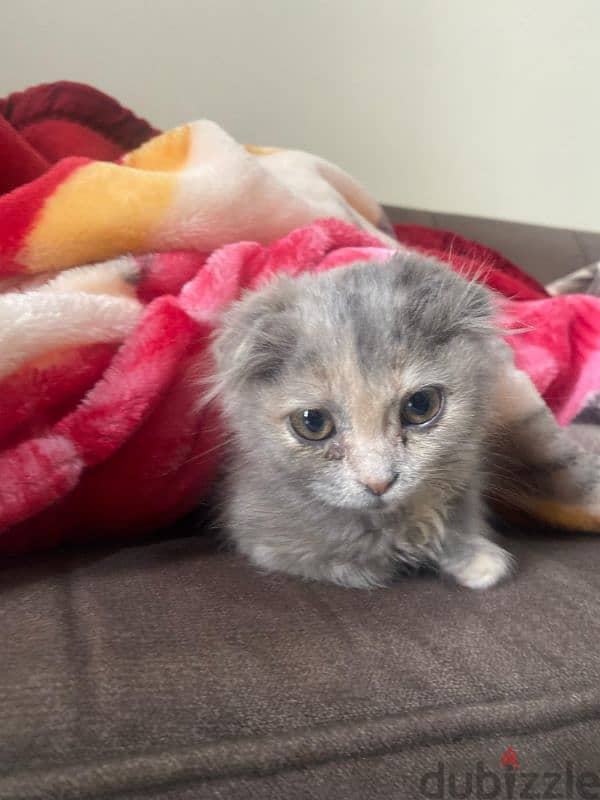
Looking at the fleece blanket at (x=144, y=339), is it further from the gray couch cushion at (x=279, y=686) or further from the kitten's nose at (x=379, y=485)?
the kitten's nose at (x=379, y=485)

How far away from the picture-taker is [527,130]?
227cm

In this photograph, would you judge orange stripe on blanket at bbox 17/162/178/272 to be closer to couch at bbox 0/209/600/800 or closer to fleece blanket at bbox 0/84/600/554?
fleece blanket at bbox 0/84/600/554

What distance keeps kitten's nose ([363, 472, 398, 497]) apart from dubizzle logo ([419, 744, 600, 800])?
277mm

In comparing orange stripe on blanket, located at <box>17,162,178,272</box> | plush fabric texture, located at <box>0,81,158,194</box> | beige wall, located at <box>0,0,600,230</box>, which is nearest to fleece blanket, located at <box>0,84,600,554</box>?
orange stripe on blanket, located at <box>17,162,178,272</box>

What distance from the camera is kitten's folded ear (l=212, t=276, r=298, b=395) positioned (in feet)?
2.61

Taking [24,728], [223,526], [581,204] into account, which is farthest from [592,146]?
[24,728]

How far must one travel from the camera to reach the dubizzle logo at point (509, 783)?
19.7 inches

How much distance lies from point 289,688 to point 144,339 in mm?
475

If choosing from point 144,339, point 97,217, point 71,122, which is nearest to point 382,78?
point 71,122

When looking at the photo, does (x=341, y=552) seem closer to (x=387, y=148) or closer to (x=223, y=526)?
(x=223, y=526)

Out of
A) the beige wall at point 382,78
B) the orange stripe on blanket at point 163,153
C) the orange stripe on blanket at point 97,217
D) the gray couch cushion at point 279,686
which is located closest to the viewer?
the gray couch cushion at point 279,686

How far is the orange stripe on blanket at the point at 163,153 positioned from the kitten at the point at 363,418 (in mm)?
403

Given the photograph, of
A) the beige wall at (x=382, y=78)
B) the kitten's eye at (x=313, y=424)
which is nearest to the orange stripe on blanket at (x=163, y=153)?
the kitten's eye at (x=313, y=424)

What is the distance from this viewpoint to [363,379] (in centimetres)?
75
